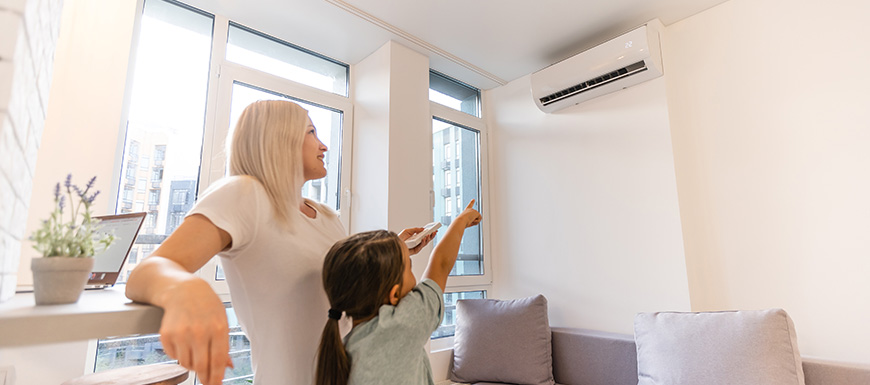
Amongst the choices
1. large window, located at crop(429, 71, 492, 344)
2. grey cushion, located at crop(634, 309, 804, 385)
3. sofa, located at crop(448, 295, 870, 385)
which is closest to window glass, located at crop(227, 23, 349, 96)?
large window, located at crop(429, 71, 492, 344)

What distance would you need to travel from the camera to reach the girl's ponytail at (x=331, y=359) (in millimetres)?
842

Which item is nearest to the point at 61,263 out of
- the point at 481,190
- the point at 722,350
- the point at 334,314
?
the point at 334,314

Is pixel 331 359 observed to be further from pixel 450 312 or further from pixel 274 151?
pixel 450 312

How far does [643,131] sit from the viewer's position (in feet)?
8.02

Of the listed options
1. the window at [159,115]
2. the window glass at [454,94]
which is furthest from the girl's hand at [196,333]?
the window glass at [454,94]

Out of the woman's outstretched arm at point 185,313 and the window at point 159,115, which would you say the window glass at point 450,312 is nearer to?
the window at point 159,115

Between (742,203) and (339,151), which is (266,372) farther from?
(742,203)

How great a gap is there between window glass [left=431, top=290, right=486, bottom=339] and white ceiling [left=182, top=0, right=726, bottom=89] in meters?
1.66

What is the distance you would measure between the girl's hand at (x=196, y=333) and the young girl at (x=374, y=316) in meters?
0.37

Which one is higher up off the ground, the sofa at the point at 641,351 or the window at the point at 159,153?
the window at the point at 159,153

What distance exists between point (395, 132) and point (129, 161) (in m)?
1.35

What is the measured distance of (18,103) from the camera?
2.10 feet

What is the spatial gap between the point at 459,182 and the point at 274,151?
2.31 m

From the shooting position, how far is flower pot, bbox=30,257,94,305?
569mm
